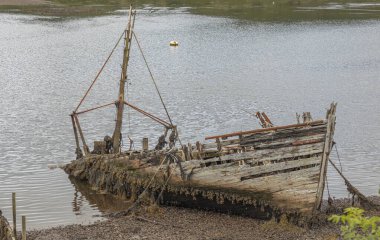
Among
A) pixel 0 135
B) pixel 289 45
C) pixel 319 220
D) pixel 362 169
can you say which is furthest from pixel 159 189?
pixel 289 45

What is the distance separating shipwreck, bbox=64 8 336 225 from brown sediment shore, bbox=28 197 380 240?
547mm

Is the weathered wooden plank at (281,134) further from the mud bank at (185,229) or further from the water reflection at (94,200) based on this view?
the water reflection at (94,200)

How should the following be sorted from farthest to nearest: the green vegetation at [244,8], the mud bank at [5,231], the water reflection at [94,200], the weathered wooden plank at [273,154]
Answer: the green vegetation at [244,8]
the water reflection at [94,200]
the weathered wooden plank at [273,154]
the mud bank at [5,231]

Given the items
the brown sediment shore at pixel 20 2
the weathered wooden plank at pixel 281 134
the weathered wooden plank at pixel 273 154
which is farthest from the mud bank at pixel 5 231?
the brown sediment shore at pixel 20 2

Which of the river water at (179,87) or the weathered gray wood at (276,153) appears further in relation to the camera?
the river water at (179,87)

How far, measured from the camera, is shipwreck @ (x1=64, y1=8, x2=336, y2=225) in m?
23.3

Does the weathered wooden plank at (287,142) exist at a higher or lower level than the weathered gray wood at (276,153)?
higher

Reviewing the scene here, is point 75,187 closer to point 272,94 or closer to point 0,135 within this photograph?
point 0,135

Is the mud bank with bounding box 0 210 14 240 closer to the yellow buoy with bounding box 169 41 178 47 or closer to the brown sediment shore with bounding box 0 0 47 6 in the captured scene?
the yellow buoy with bounding box 169 41 178 47

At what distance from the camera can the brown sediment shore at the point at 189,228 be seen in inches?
884

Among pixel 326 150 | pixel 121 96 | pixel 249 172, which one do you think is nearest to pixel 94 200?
pixel 121 96

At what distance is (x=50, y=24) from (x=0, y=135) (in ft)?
210

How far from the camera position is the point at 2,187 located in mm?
Result: 29766

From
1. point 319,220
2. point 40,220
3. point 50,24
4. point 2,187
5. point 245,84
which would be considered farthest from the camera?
point 50,24
